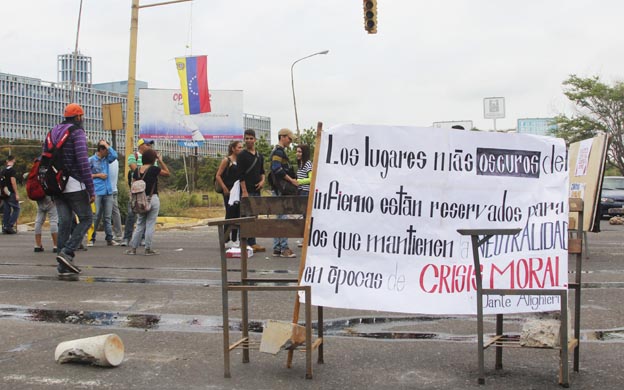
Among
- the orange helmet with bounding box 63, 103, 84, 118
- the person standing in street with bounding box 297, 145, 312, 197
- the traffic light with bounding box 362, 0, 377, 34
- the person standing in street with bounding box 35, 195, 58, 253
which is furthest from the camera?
the traffic light with bounding box 362, 0, 377, 34

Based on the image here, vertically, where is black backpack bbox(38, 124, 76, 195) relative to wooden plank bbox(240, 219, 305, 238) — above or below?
above

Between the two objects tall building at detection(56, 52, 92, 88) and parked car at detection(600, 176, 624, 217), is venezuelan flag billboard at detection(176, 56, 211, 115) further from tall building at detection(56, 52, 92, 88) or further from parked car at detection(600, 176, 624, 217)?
tall building at detection(56, 52, 92, 88)

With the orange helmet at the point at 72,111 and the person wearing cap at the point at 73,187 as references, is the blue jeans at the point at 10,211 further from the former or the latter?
the orange helmet at the point at 72,111

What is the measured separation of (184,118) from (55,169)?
39301 millimetres

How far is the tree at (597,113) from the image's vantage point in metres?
48.2

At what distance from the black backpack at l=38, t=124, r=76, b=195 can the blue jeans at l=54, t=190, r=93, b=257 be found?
190mm

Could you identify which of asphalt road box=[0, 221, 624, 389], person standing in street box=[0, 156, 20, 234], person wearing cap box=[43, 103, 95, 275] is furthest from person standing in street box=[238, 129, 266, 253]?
person standing in street box=[0, 156, 20, 234]

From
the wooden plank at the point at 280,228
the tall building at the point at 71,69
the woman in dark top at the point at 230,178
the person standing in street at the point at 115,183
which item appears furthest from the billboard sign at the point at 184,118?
the tall building at the point at 71,69

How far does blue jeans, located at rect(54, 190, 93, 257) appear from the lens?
9.12 metres

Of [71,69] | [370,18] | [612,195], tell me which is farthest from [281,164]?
[71,69]

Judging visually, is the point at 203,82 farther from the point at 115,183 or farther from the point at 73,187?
the point at 73,187

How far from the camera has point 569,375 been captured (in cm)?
465

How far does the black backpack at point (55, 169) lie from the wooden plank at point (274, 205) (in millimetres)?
4320

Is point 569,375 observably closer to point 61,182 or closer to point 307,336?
point 307,336
